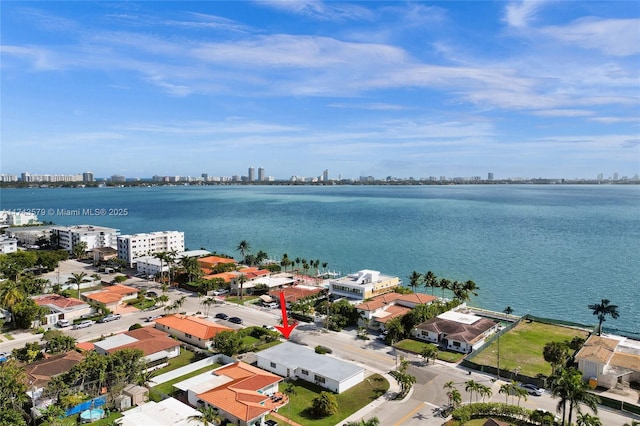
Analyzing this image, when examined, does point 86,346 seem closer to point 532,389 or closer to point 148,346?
point 148,346

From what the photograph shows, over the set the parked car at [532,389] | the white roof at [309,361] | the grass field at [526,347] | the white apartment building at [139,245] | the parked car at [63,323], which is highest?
the white apartment building at [139,245]

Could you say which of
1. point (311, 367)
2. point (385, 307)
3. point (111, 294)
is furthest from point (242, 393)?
point (111, 294)

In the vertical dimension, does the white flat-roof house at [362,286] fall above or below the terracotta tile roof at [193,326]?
above

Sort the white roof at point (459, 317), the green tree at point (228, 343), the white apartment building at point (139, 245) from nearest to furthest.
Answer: the green tree at point (228, 343), the white roof at point (459, 317), the white apartment building at point (139, 245)

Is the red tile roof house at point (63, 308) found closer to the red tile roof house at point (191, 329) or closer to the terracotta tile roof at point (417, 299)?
the red tile roof house at point (191, 329)

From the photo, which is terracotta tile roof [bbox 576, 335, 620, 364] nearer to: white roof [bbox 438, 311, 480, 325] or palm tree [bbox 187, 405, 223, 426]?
white roof [bbox 438, 311, 480, 325]

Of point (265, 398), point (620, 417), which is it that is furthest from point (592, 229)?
point (265, 398)

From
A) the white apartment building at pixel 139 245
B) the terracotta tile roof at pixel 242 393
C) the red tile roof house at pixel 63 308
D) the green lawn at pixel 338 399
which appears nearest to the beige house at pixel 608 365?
→ the green lawn at pixel 338 399
